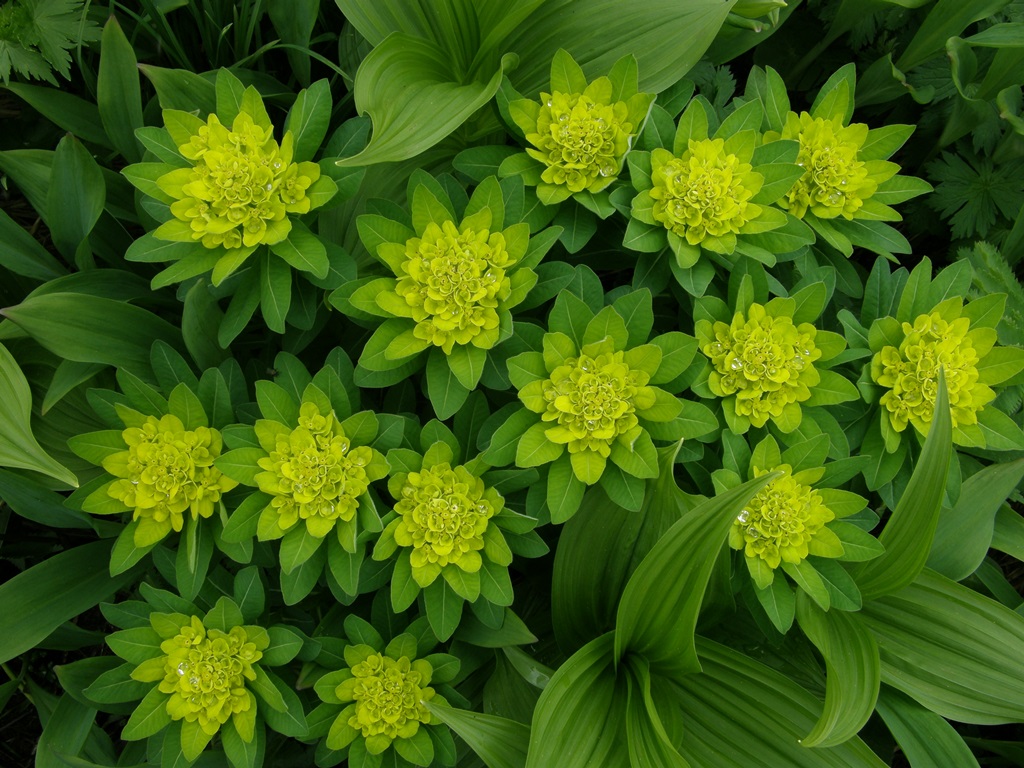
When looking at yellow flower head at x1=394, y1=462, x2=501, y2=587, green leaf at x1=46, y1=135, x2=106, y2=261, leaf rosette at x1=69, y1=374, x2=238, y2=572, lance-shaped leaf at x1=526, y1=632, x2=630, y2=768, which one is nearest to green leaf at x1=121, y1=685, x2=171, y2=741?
leaf rosette at x1=69, y1=374, x2=238, y2=572

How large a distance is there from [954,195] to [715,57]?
0.68 metres

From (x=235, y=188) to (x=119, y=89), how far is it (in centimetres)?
59

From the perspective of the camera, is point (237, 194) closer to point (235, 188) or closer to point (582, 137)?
point (235, 188)

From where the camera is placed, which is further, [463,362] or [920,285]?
[920,285]

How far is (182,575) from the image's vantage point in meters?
1.37

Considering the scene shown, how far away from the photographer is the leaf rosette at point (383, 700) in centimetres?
136

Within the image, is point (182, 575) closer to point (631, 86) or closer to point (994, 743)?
point (631, 86)

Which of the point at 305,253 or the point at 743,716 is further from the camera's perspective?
the point at 743,716

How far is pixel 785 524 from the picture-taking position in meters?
1.33

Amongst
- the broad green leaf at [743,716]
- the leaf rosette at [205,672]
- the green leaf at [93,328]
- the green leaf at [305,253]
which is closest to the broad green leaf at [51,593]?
the leaf rosette at [205,672]

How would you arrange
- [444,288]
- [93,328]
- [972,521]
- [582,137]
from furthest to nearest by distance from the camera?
[972,521] → [93,328] → [582,137] → [444,288]

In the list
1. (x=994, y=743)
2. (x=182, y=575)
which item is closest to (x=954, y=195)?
(x=994, y=743)

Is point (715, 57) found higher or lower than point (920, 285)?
higher

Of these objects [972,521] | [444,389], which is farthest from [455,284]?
[972,521]
